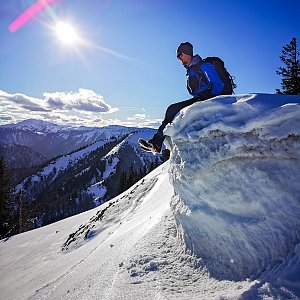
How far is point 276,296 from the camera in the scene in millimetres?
2219

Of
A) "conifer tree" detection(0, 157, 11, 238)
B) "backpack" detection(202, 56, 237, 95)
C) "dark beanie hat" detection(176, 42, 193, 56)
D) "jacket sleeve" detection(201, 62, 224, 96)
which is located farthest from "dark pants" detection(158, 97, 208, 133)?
"conifer tree" detection(0, 157, 11, 238)

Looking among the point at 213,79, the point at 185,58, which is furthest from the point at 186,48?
the point at 213,79

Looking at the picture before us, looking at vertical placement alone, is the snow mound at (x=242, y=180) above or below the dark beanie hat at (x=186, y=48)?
below

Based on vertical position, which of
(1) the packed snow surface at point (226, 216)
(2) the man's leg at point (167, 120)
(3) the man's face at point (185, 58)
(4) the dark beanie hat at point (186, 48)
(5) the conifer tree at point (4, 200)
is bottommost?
(1) the packed snow surface at point (226, 216)

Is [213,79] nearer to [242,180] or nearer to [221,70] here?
[221,70]

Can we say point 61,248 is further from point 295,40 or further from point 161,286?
point 295,40

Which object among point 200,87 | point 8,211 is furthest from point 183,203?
point 8,211

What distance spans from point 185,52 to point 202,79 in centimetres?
78

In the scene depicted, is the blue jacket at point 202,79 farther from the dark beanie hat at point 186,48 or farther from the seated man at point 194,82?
the dark beanie hat at point 186,48

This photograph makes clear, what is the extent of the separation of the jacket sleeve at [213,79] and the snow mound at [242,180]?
1063 millimetres

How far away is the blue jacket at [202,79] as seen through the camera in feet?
14.4

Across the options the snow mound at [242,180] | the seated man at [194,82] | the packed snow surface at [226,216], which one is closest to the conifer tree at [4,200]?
the packed snow surface at [226,216]

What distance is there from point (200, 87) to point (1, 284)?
7.99 m

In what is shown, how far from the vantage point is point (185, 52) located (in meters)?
4.92
